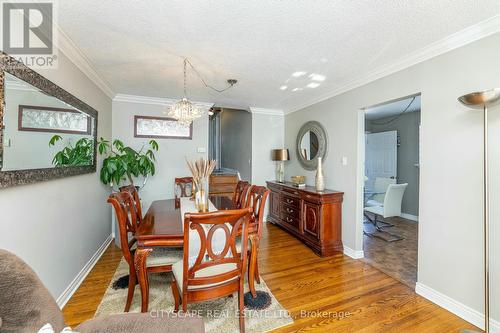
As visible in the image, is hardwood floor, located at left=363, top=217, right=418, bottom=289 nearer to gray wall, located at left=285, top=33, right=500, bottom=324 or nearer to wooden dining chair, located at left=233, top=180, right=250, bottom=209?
gray wall, located at left=285, top=33, right=500, bottom=324

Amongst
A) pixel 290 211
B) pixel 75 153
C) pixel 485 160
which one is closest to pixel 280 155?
pixel 290 211

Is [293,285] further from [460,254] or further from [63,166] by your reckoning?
[63,166]

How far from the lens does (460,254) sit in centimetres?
192

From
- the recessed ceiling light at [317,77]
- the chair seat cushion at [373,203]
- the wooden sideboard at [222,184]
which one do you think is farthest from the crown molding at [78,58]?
the chair seat cushion at [373,203]

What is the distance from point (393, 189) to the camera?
357cm

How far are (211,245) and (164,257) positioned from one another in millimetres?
661

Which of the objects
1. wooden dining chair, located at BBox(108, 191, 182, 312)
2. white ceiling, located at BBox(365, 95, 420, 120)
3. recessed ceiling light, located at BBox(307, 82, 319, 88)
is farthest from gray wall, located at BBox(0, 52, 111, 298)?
white ceiling, located at BBox(365, 95, 420, 120)

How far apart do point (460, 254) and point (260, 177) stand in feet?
10.9

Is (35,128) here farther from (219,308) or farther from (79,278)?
(219,308)

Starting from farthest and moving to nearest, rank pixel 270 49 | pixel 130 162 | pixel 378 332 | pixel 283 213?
pixel 283 213 → pixel 130 162 → pixel 270 49 → pixel 378 332

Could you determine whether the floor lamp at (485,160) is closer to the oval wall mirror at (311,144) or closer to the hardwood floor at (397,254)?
the hardwood floor at (397,254)

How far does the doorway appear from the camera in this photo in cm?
298

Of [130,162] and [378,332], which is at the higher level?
[130,162]

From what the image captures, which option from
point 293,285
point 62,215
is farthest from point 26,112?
point 293,285
